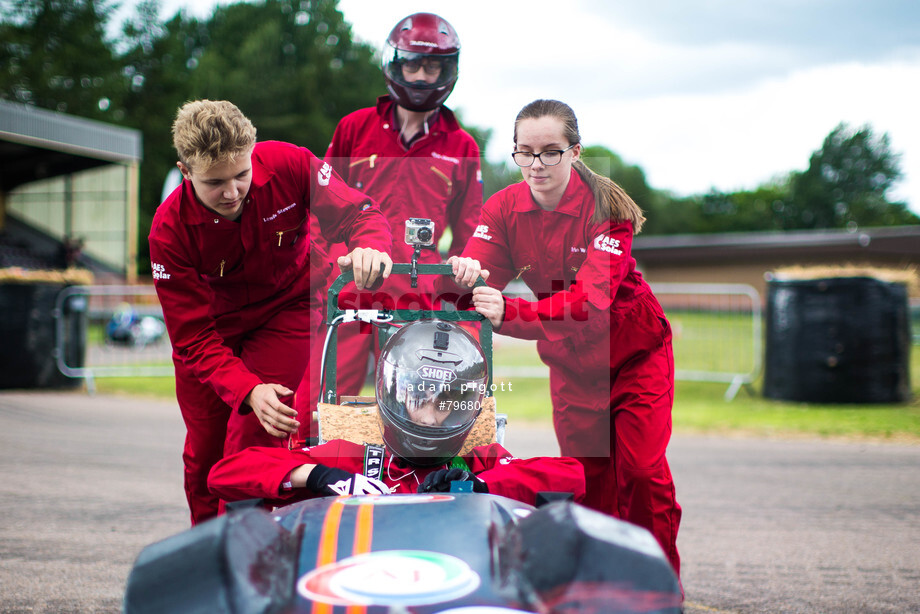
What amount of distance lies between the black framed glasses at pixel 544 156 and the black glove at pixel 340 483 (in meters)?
1.28

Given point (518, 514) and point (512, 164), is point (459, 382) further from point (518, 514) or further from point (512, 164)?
point (512, 164)

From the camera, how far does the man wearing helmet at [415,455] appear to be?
1988 millimetres

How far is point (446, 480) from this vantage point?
6.46 feet

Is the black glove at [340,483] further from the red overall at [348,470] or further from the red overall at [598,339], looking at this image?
the red overall at [598,339]

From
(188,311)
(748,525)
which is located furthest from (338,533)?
(748,525)

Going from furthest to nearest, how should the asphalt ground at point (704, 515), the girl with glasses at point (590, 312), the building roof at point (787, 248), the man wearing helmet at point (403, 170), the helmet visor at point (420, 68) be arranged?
1. the building roof at point (787, 248)
2. the man wearing helmet at point (403, 170)
3. the helmet visor at point (420, 68)
4. the asphalt ground at point (704, 515)
5. the girl with glasses at point (590, 312)

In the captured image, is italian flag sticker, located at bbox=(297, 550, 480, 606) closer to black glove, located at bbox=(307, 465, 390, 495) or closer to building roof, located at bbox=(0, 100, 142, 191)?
black glove, located at bbox=(307, 465, 390, 495)

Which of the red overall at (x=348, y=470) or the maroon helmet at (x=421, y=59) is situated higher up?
the maroon helmet at (x=421, y=59)

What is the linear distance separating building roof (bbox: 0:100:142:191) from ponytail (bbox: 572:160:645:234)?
2184cm

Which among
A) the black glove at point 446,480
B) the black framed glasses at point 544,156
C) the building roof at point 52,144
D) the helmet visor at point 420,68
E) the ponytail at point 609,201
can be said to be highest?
the building roof at point 52,144

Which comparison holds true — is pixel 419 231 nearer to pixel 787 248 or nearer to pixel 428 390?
pixel 428 390

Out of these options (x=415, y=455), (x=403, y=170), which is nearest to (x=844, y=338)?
(x=403, y=170)

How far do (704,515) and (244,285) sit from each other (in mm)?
2967

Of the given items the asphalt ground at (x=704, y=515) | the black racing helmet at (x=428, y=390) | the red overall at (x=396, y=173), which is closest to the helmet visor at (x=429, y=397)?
the black racing helmet at (x=428, y=390)
